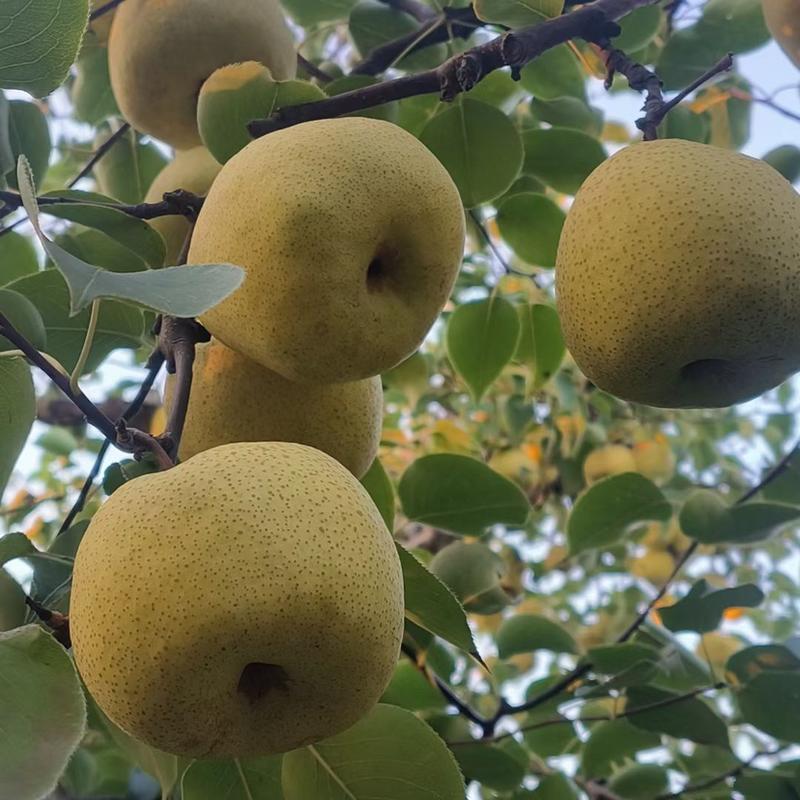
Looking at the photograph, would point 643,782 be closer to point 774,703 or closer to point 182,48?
point 774,703

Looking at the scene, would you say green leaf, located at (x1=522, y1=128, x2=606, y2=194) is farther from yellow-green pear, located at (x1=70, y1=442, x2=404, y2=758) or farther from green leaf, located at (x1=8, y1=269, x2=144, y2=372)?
yellow-green pear, located at (x1=70, y1=442, x2=404, y2=758)

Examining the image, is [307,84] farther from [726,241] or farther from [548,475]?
[548,475]

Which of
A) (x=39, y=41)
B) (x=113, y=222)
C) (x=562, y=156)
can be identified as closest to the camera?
(x=39, y=41)

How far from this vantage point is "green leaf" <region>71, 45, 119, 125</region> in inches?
57.7

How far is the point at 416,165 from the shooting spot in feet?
2.90

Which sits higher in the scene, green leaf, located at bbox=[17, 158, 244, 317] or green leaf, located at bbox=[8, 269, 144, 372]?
green leaf, located at bbox=[17, 158, 244, 317]

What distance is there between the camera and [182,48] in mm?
1220

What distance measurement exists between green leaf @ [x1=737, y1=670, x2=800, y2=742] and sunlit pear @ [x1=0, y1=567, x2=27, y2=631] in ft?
2.85

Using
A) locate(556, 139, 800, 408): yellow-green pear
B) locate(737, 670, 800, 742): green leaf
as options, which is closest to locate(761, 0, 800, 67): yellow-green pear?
locate(556, 139, 800, 408): yellow-green pear

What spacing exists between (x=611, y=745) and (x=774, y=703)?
29 cm

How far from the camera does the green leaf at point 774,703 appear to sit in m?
1.26

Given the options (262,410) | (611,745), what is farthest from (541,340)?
(262,410)

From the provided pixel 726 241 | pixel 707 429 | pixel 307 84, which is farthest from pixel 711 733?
pixel 707 429

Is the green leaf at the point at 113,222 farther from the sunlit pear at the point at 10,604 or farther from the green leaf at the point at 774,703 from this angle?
the green leaf at the point at 774,703
